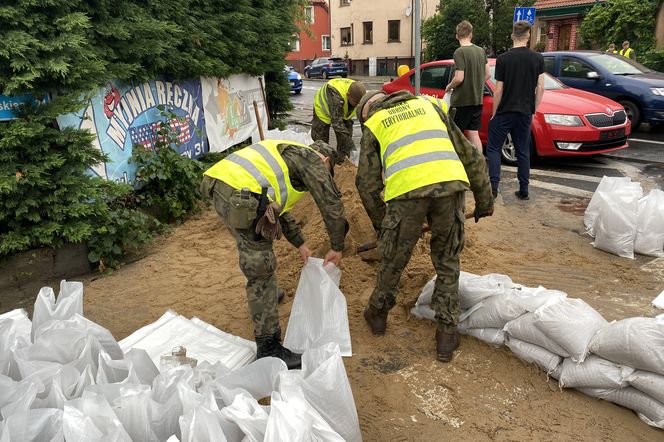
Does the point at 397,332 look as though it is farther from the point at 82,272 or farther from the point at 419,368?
the point at 82,272

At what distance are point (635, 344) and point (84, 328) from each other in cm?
263

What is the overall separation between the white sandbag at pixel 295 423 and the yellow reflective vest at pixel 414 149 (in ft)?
4.33

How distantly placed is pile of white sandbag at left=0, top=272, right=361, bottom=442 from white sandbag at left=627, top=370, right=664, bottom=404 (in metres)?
1.40

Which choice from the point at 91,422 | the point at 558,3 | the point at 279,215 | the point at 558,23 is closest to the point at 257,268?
the point at 279,215

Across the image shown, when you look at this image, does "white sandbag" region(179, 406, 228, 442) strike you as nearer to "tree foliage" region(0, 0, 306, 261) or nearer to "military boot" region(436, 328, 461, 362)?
"military boot" region(436, 328, 461, 362)

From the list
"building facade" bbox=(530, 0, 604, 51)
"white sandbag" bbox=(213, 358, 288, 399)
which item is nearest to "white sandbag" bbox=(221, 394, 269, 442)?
"white sandbag" bbox=(213, 358, 288, 399)

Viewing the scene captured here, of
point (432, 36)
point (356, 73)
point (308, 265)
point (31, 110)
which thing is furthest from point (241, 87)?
point (356, 73)

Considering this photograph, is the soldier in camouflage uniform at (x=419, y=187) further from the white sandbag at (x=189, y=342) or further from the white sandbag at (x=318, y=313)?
the white sandbag at (x=189, y=342)

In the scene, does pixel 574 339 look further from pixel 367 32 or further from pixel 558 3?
pixel 367 32

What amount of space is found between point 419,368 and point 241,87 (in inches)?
251

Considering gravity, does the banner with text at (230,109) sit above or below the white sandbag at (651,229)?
above

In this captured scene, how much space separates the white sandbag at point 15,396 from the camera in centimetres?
182

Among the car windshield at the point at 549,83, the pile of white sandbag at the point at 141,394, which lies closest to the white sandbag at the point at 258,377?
the pile of white sandbag at the point at 141,394

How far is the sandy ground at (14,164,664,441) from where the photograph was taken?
2.50 metres
